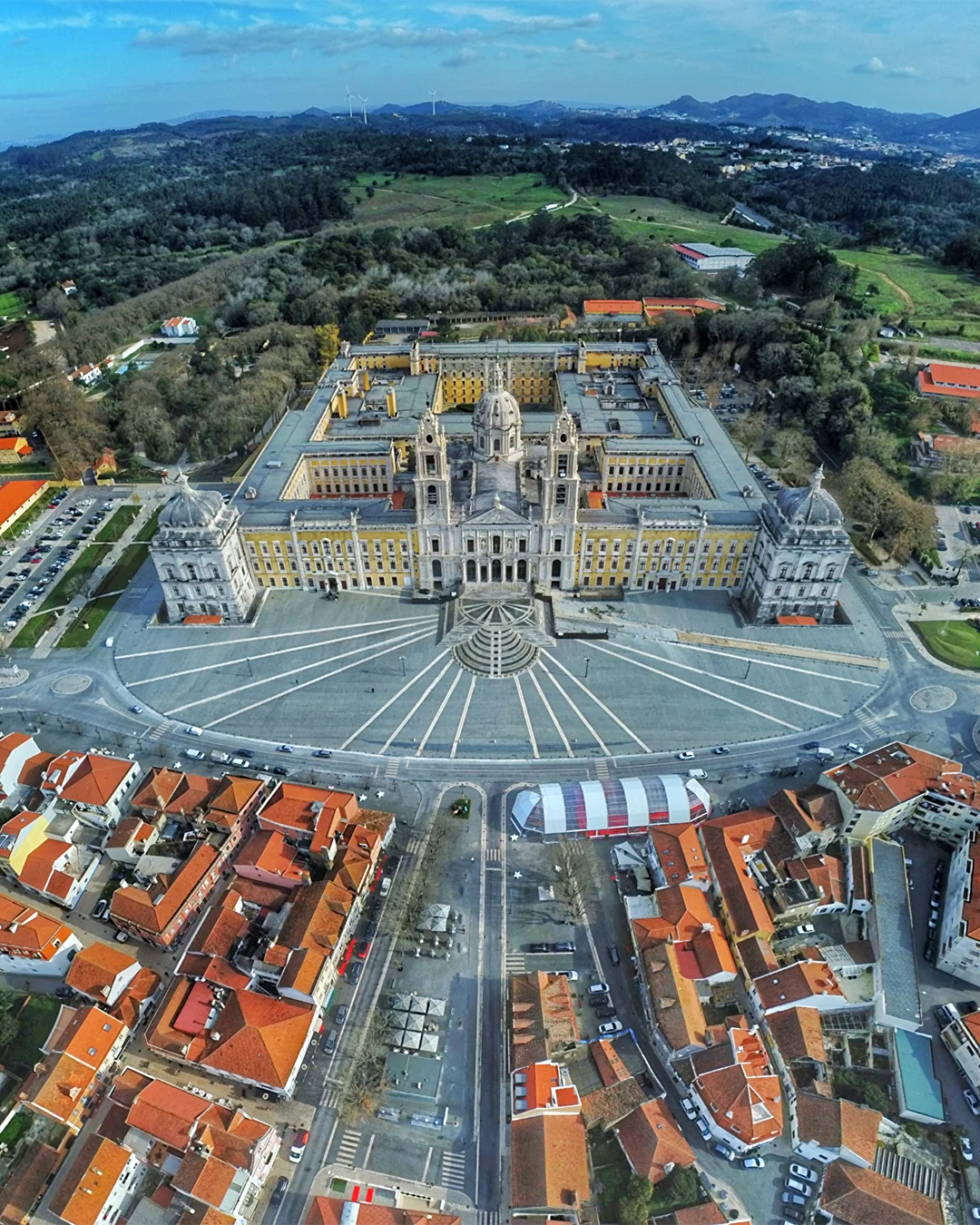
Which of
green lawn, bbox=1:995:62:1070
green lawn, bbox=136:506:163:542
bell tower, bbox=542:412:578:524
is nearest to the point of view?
green lawn, bbox=1:995:62:1070

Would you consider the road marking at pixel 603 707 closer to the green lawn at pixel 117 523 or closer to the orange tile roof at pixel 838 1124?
the orange tile roof at pixel 838 1124

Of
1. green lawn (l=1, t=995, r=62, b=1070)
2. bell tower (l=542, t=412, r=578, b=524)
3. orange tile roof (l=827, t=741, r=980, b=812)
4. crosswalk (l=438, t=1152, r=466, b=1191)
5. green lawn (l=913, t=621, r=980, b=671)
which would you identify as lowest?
crosswalk (l=438, t=1152, r=466, b=1191)

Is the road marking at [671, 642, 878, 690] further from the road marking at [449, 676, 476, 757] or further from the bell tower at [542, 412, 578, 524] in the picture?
the road marking at [449, 676, 476, 757]

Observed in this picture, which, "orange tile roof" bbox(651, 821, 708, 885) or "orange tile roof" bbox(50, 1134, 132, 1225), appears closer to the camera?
"orange tile roof" bbox(50, 1134, 132, 1225)

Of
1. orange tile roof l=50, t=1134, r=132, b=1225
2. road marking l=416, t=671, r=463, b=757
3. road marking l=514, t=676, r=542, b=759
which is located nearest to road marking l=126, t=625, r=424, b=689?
road marking l=416, t=671, r=463, b=757

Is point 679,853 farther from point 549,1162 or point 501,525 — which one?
point 501,525

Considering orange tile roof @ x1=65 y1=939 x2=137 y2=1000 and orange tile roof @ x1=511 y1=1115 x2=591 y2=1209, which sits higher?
orange tile roof @ x1=65 y1=939 x2=137 y2=1000

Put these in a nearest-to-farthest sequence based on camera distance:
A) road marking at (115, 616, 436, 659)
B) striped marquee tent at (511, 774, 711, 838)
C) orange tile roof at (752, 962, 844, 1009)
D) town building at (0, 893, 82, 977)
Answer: orange tile roof at (752, 962, 844, 1009) → town building at (0, 893, 82, 977) → striped marquee tent at (511, 774, 711, 838) → road marking at (115, 616, 436, 659)
